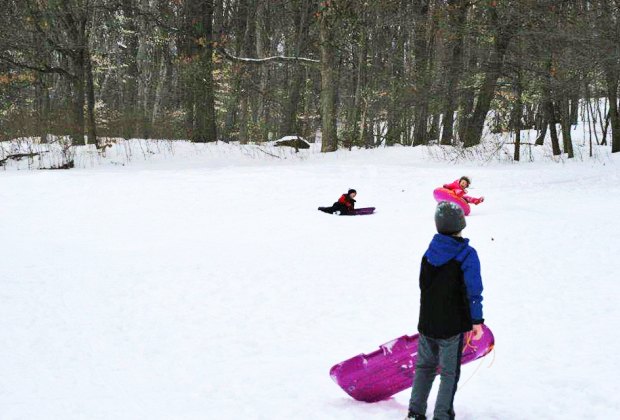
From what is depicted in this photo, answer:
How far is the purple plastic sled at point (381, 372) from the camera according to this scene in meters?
3.68

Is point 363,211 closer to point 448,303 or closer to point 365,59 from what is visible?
point 448,303

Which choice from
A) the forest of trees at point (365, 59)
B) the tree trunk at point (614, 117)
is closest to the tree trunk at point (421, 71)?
the forest of trees at point (365, 59)

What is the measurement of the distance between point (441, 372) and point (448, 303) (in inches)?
16.9

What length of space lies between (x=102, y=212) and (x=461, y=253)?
30.9 ft

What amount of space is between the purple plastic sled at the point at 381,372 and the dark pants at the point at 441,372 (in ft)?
0.84

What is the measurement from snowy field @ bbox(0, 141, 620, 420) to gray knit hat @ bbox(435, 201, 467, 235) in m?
1.31

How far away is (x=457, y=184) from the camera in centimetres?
1048

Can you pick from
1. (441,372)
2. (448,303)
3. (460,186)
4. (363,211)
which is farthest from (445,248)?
(363,211)

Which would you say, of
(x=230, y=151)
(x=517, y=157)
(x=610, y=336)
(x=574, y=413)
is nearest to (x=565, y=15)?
(x=517, y=157)

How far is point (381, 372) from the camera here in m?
3.72

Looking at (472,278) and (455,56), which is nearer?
(472,278)

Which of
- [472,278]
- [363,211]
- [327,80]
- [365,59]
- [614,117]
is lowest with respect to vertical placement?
[363,211]

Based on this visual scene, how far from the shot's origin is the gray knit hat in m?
3.16

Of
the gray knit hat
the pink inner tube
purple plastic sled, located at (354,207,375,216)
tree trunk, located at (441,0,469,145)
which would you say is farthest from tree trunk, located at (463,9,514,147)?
the gray knit hat
